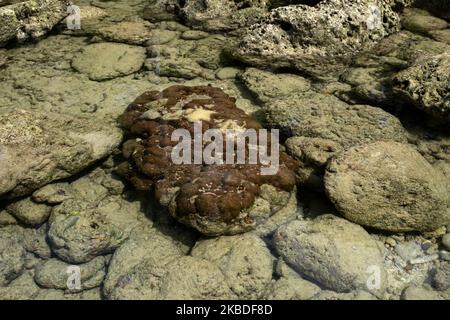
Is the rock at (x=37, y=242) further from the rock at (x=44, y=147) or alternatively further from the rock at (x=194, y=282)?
the rock at (x=194, y=282)

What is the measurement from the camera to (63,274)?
438cm

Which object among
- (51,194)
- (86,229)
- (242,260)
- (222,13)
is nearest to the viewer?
(242,260)

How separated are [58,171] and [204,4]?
4498 mm

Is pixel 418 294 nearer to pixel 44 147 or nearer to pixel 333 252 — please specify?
pixel 333 252

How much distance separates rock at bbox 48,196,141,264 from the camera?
14.6 feet

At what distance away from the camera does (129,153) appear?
16.9 ft

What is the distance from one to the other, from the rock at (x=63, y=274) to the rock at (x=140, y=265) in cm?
18

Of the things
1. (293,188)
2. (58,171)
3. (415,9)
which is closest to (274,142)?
(293,188)

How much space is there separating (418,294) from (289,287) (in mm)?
1188

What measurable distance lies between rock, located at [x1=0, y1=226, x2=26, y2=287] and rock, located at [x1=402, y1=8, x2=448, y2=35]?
681 cm

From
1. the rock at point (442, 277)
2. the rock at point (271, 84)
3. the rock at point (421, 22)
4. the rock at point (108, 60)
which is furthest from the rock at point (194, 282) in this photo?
the rock at point (421, 22)

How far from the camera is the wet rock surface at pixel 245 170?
Result: 4145 millimetres

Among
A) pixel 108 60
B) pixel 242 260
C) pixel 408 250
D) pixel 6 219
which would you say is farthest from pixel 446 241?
pixel 108 60

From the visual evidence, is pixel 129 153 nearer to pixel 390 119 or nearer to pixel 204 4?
pixel 390 119
